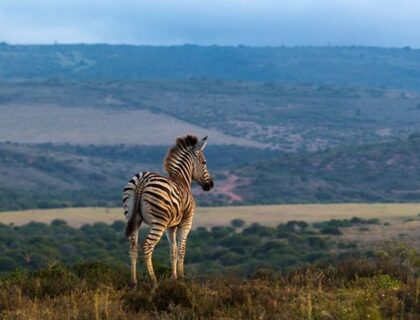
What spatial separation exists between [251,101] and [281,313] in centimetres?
15178

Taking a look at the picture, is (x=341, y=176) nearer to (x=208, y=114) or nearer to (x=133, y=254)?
(x=208, y=114)

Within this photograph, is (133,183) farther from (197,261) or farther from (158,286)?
(197,261)

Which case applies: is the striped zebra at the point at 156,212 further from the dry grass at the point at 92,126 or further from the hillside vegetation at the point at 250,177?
the dry grass at the point at 92,126

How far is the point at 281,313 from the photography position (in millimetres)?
10180

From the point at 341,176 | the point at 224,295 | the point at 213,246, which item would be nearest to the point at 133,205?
the point at 224,295

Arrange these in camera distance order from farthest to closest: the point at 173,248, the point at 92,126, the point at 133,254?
the point at 92,126 → the point at 173,248 → the point at 133,254

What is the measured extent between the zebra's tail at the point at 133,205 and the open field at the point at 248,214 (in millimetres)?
49567

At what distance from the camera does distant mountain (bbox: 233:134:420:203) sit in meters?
96.3

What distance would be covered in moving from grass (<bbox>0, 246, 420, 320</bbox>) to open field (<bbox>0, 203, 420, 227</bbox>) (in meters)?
48.9

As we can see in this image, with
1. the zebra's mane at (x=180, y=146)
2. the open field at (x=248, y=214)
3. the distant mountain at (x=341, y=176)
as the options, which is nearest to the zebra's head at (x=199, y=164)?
the zebra's mane at (x=180, y=146)

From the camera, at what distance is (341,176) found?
104688 mm

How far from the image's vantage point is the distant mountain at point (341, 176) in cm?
9631

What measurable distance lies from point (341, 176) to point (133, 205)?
92077 mm

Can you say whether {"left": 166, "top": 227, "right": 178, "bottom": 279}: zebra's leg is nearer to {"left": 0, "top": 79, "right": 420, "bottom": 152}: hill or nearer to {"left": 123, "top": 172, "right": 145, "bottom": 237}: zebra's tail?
{"left": 123, "top": 172, "right": 145, "bottom": 237}: zebra's tail
